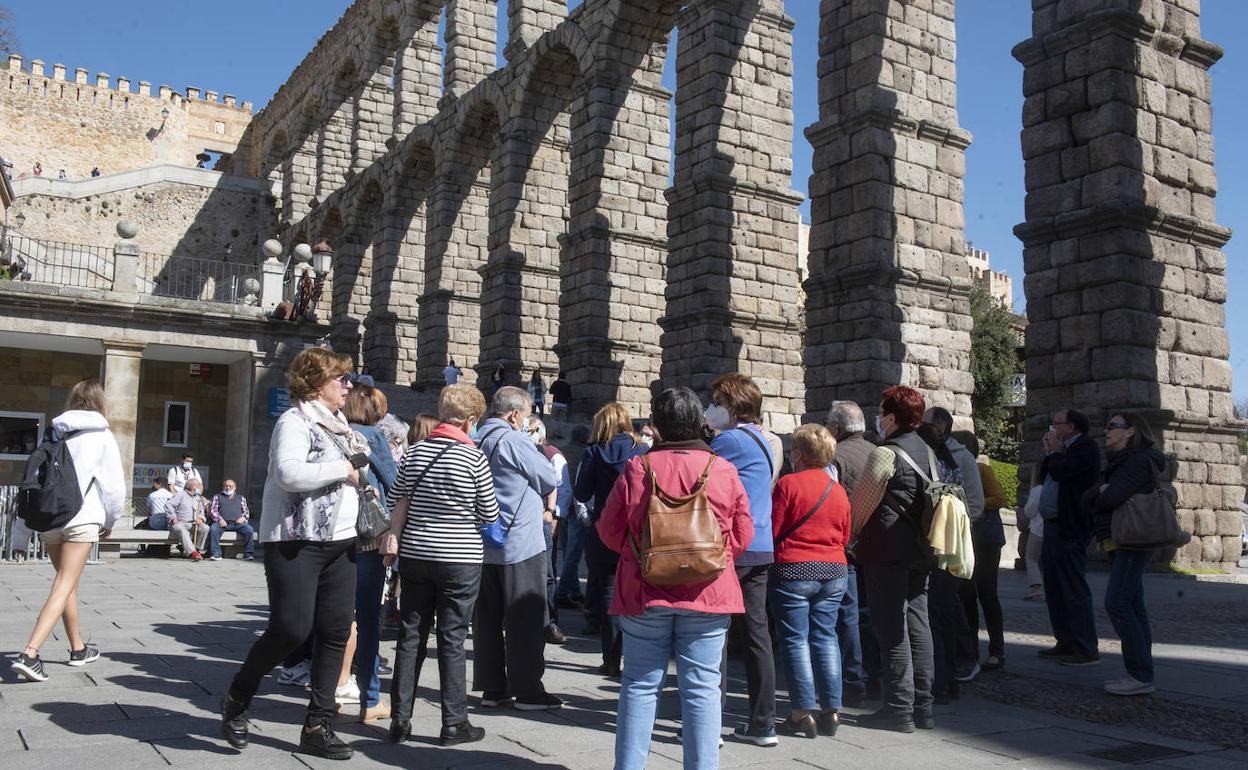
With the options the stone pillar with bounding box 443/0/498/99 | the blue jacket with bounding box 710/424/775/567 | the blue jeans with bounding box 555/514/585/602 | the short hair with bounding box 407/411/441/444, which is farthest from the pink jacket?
the stone pillar with bounding box 443/0/498/99

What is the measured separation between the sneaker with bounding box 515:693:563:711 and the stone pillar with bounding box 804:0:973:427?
789 cm

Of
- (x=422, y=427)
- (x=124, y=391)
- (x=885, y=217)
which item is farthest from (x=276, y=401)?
(x=422, y=427)

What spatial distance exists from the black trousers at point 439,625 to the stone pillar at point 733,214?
11354 mm

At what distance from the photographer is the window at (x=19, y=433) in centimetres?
1883

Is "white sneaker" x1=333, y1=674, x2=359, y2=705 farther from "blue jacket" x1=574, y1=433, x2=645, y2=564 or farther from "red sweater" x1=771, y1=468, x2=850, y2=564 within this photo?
"red sweater" x1=771, y1=468, x2=850, y2=564

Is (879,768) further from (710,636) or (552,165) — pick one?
(552,165)

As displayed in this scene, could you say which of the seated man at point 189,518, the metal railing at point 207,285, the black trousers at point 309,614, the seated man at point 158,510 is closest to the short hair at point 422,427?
the black trousers at point 309,614

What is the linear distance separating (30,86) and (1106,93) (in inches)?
2095

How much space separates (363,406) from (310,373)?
2.65ft

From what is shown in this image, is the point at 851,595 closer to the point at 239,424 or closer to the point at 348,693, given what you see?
the point at 348,693

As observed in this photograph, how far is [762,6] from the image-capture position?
1716cm

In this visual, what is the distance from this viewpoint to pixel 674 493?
143 inches

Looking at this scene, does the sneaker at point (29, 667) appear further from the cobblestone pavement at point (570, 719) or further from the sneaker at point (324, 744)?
the sneaker at point (324, 744)

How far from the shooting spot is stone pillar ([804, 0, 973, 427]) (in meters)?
12.4
